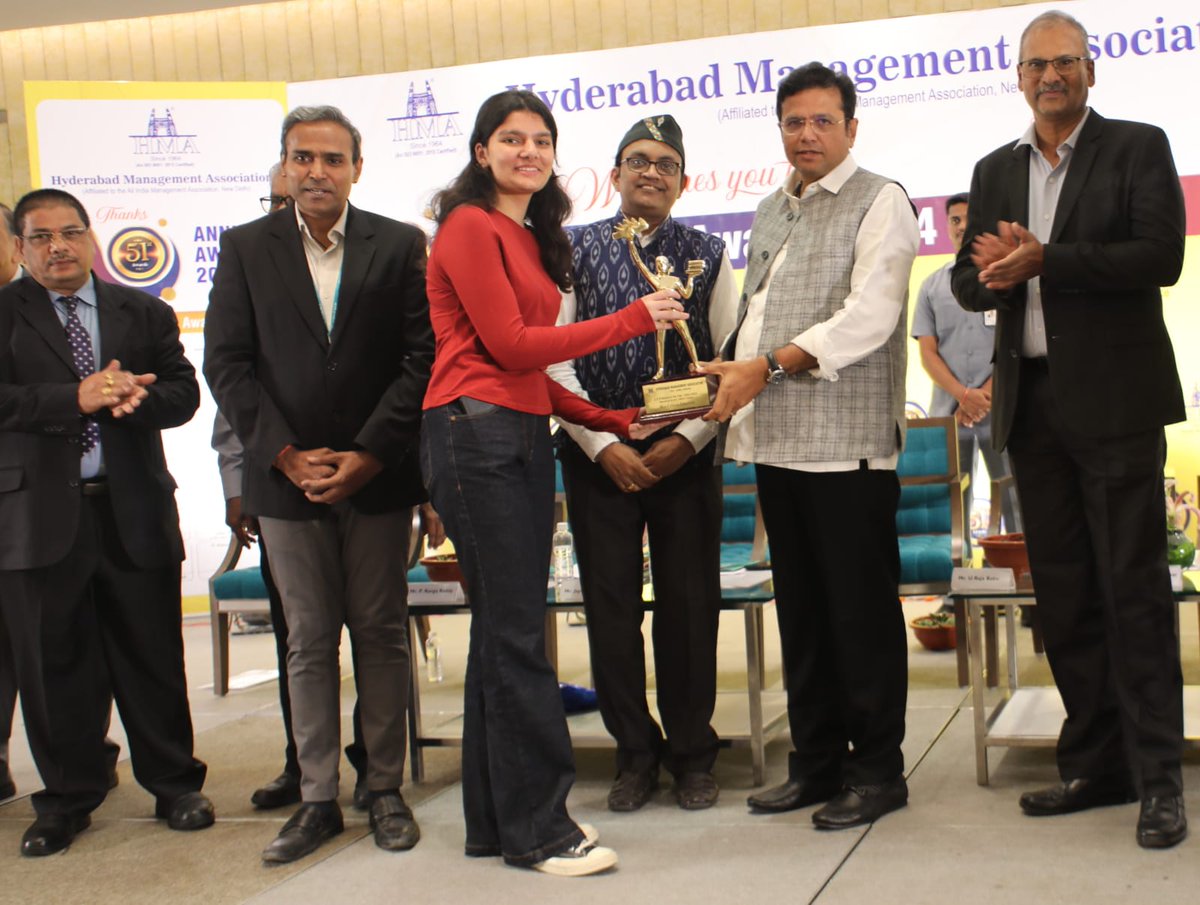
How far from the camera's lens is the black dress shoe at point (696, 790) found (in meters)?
3.25

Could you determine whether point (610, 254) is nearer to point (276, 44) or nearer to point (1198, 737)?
point (1198, 737)

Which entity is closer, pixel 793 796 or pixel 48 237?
pixel 793 796

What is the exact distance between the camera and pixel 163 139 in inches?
295

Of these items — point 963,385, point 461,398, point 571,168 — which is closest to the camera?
point 461,398

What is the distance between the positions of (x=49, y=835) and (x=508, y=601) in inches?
51.3

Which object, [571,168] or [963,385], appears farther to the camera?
[571,168]

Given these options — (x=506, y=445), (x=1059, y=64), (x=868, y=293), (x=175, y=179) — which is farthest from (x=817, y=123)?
(x=175, y=179)

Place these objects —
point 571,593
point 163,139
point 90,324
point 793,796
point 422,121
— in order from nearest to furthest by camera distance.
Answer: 1. point 793,796
2. point 90,324
3. point 571,593
4. point 163,139
5. point 422,121

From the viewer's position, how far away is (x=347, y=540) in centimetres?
312

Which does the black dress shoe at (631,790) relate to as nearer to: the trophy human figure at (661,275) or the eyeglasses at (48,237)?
the trophy human figure at (661,275)

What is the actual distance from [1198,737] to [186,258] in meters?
5.94

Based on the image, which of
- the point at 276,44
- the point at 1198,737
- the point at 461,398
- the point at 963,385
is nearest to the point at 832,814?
the point at 1198,737

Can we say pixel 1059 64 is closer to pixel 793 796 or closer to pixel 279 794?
pixel 793 796

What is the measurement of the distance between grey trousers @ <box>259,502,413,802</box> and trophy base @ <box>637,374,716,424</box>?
636 mm
